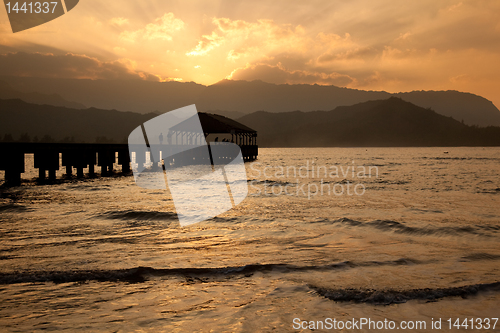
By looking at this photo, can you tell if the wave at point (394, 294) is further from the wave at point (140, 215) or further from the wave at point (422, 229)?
the wave at point (140, 215)

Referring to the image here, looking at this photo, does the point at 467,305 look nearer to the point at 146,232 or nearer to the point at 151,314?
the point at 151,314

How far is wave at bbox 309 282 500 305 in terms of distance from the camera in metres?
4.20

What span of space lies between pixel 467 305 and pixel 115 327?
4.10 metres

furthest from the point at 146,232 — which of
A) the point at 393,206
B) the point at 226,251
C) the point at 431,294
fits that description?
the point at 393,206

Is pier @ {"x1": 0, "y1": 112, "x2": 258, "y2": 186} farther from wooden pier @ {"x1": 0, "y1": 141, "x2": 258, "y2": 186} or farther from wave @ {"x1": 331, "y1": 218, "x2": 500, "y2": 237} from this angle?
wave @ {"x1": 331, "y1": 218, "x2": 500, "y2": 237}

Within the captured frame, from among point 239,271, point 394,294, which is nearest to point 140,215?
point 239,271

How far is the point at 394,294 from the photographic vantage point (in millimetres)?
4328

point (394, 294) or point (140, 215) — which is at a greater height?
point (140, 215)

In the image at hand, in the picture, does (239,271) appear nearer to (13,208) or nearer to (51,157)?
(13,208)

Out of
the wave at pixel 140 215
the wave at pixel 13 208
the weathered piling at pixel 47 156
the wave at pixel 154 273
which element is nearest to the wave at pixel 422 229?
the wave at pixel 154 273

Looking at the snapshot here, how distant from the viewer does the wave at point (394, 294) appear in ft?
13.8

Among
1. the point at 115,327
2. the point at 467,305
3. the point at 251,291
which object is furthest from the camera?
the point at 251,291

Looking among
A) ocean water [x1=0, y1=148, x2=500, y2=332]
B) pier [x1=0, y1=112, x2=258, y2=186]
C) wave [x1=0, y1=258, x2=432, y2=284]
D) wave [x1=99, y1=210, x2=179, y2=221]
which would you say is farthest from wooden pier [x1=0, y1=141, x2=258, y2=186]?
wave [x1=0, y1=258, x2=432, y2=284]

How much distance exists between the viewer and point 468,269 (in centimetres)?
541
